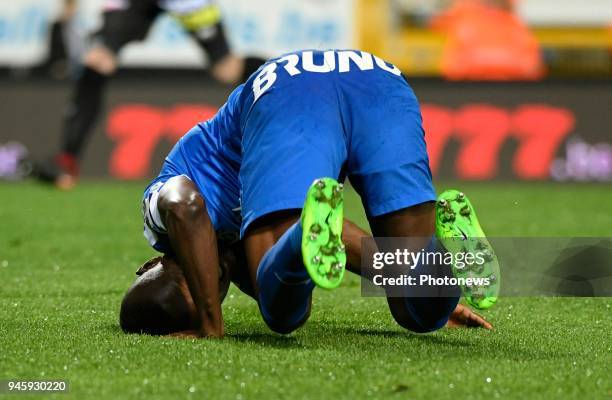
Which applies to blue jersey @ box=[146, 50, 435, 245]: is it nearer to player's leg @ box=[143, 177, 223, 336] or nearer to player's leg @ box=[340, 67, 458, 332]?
player's leg @ box=[340, 67, 458, 332]

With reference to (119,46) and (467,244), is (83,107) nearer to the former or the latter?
(119,46)

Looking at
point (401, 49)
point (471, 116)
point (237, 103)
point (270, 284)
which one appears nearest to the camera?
point (270, 284)

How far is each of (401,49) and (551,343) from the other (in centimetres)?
1006

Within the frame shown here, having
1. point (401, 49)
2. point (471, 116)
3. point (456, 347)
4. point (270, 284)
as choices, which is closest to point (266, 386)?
point (270, 284)

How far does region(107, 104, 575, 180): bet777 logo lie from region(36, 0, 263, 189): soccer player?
1872 mm

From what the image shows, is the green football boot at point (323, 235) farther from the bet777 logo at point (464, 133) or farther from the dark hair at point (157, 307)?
the bet777 logo at point (464, 133)

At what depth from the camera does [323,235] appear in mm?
3053

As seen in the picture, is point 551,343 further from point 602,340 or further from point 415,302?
point 415,302

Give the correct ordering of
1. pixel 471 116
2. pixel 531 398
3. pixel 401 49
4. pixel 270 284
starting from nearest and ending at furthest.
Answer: pixel 531 398 < pixel 270 284 < pixel 471 116 < pixel 401 49

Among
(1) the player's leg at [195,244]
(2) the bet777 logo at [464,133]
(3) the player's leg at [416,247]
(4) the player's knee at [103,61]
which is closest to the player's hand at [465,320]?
(3) the player's leg at [416,247]

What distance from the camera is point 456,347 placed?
3.49 m

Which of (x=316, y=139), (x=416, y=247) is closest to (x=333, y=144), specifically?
(x=316, y=139)

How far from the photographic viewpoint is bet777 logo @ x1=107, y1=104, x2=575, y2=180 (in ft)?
38.1

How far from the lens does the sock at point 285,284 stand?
3.18 meters
